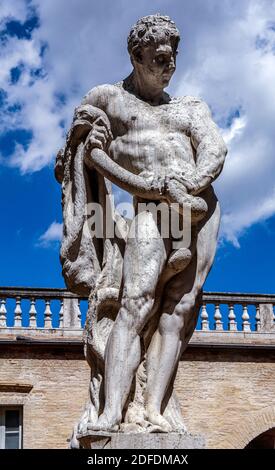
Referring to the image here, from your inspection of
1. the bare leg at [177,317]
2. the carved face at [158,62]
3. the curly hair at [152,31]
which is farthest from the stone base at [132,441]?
the curly hair at [152,31]

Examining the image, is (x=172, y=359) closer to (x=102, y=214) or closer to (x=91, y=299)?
(x=91, y=299)

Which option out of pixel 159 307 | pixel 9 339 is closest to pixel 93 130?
pixel 159 307

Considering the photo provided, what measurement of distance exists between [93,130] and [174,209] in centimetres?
78

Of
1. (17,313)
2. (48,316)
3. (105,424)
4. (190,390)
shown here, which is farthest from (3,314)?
(105,424)

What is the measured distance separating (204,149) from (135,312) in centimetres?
114

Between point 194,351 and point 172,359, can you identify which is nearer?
point 172,359

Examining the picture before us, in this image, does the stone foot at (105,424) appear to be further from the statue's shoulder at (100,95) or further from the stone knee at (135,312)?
the statue's shoulder at (100,95)

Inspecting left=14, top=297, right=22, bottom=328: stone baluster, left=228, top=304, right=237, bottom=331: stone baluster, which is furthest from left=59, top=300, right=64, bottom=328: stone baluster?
left=228, top=304, right=237, bottom=331: stone baluster

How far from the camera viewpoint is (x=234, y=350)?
63.5ft

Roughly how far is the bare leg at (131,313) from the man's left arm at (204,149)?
36cm

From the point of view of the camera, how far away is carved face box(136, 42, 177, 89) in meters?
6.22

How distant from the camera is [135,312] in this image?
573 cm

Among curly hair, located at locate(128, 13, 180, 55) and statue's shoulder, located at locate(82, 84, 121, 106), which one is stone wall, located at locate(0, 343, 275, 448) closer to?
statue's shoulder, located at locate(82, 84, 121, 106)
